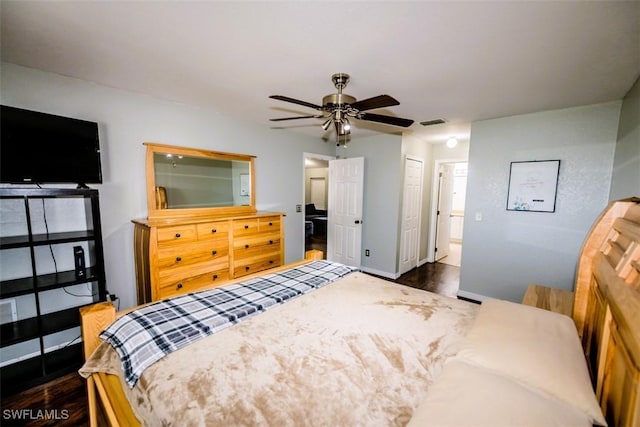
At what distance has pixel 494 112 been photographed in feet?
9.50

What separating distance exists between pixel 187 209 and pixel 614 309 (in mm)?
3312

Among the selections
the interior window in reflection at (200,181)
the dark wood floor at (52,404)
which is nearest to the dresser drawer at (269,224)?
the interior window in reflection at (200,181)

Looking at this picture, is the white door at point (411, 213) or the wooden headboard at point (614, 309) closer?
the wooden headboard at point (614, 309)

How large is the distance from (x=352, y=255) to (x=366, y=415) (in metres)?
3.74

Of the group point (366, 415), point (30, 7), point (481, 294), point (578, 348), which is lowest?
point (481, 294)

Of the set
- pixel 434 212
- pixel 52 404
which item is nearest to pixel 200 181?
pixel 52 404

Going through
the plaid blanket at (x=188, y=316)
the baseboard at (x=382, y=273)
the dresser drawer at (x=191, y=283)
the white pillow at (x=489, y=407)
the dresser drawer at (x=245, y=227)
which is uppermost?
the dresser drawer at (x=245, y=227)

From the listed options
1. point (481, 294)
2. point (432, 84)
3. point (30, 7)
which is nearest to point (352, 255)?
point (481, 294)

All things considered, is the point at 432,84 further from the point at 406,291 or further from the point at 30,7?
the point at 30,7

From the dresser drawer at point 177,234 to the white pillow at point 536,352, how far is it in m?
2.37

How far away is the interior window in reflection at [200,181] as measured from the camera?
2.80 m

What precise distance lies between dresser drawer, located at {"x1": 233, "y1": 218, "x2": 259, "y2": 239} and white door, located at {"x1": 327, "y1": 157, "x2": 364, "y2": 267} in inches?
78.3

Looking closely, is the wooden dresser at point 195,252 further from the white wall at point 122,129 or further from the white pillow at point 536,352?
the white pillow at point 536,352

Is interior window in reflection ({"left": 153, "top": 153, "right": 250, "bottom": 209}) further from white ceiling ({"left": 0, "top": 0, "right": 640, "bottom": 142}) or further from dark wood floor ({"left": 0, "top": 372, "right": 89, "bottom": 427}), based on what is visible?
dark wood floor ({"left": 0, "top": 372, "right": 89, "bottom": 427})
